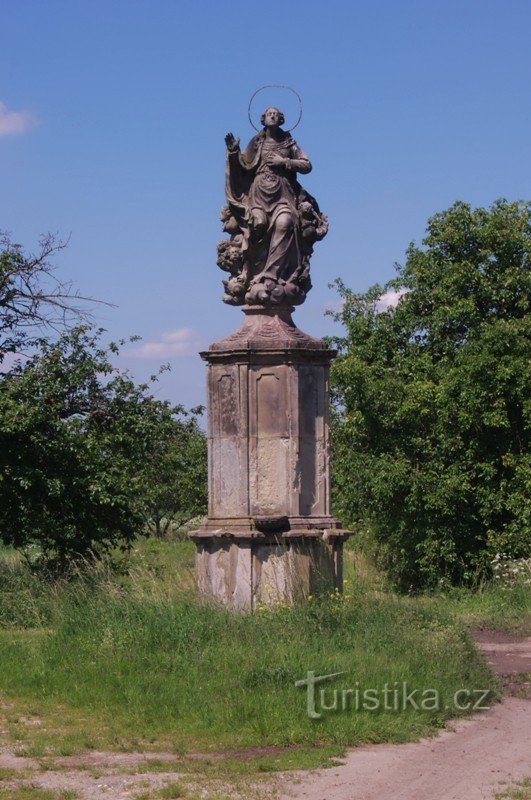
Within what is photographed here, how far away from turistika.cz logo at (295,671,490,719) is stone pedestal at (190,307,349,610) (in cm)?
261

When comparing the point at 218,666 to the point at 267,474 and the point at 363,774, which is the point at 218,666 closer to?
the point at 363,774

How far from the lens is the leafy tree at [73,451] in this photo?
15797 mm

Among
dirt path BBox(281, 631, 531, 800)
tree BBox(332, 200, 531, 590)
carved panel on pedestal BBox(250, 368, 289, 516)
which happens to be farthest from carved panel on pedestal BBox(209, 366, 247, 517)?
tree BBox(332, 200, 531, 590)

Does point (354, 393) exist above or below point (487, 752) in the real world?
above

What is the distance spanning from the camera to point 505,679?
11.1 m

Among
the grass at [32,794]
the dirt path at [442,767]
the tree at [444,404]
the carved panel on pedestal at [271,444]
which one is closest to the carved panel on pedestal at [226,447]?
the carved panel on pedestal at [271,444]

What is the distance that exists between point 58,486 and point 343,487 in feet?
28.6

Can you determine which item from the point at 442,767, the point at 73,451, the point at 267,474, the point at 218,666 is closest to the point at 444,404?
the point at 73,451

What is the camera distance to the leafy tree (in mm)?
15797

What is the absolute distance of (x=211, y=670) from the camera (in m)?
9.54

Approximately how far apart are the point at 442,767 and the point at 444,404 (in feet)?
46.6

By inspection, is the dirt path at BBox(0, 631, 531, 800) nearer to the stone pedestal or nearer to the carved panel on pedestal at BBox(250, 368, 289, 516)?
the stone pedestal

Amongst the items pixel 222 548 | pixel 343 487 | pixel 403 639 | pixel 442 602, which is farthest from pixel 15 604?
pixel 343 487

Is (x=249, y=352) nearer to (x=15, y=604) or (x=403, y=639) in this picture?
(x=403, y=639)
